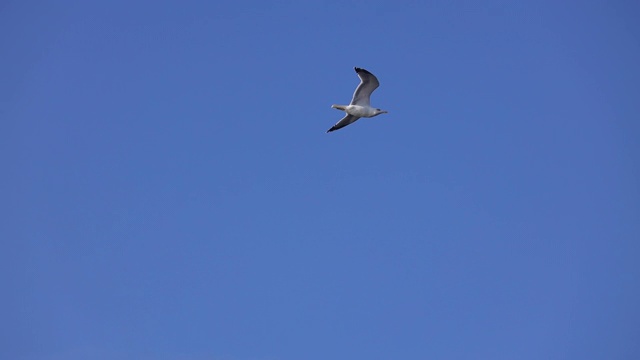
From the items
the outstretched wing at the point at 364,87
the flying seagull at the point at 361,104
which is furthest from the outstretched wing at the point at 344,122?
the outstretched wing at the point at 364,87

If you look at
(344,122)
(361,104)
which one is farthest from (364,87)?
(344,122)

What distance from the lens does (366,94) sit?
45.6m

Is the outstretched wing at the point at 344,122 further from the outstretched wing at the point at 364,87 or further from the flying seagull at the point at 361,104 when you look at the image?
the outstretched wing at the point at 364,87

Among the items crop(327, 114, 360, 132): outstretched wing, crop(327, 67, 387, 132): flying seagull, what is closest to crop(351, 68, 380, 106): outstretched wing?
crop(327, 67, 387, 132): flying seagull

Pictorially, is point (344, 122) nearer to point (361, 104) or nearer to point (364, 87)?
point (361, 104)

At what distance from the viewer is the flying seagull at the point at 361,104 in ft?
146

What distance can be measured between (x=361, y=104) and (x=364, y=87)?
1.02 meters

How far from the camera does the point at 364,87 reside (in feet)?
148

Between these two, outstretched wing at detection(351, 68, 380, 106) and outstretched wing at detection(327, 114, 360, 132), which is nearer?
outstretched wing at detection(351, 68, 380, 106)

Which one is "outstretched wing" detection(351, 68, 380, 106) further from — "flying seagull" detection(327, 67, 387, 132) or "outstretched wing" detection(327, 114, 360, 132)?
"outstretched wing" detection(327, 114, 360, 132)

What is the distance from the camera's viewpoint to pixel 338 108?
4559 centimetres

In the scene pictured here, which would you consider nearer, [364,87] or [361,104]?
[364,87]

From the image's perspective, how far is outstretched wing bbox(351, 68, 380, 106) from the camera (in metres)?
44.3

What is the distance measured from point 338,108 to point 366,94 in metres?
1.43
